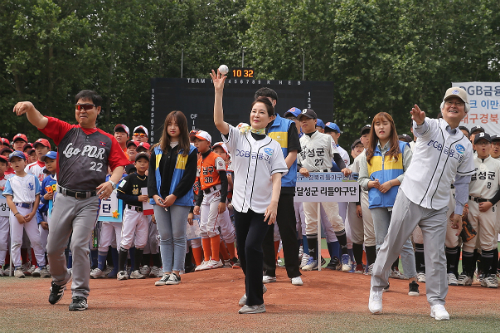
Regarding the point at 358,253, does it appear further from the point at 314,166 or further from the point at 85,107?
the point at 85,107

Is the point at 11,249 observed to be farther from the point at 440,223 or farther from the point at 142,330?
the point at 440,223

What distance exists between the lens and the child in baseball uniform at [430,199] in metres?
5.36

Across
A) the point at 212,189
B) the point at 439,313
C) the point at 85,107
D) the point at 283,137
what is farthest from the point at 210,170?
the point at 439,313

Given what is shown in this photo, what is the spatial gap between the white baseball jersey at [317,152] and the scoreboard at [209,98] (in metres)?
7.90

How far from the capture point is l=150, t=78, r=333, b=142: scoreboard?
1659cm

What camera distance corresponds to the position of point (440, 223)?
17.8 feet

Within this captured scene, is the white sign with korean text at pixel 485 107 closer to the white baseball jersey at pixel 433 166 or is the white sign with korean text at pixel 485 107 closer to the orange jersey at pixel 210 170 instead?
the orange jersey at pixel 210 170

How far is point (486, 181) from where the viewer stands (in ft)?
26.9

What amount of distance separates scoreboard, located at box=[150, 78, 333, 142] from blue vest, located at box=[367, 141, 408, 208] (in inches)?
383

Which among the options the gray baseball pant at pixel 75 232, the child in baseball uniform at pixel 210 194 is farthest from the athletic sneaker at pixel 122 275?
the gray baseball pant at pixel 75 232

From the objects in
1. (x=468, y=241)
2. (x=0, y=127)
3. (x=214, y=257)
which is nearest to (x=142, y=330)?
(x=214, y=257)

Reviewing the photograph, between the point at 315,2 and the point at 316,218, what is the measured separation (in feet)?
75.0

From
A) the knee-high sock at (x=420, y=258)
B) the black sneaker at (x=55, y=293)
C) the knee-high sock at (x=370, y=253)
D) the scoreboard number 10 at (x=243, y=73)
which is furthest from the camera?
the scoreboard number 10 at (x=243, y=73)

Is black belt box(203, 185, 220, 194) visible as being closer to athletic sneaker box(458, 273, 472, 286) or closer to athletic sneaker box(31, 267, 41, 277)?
athletic sneaker box(31, 267, 41, 277)
